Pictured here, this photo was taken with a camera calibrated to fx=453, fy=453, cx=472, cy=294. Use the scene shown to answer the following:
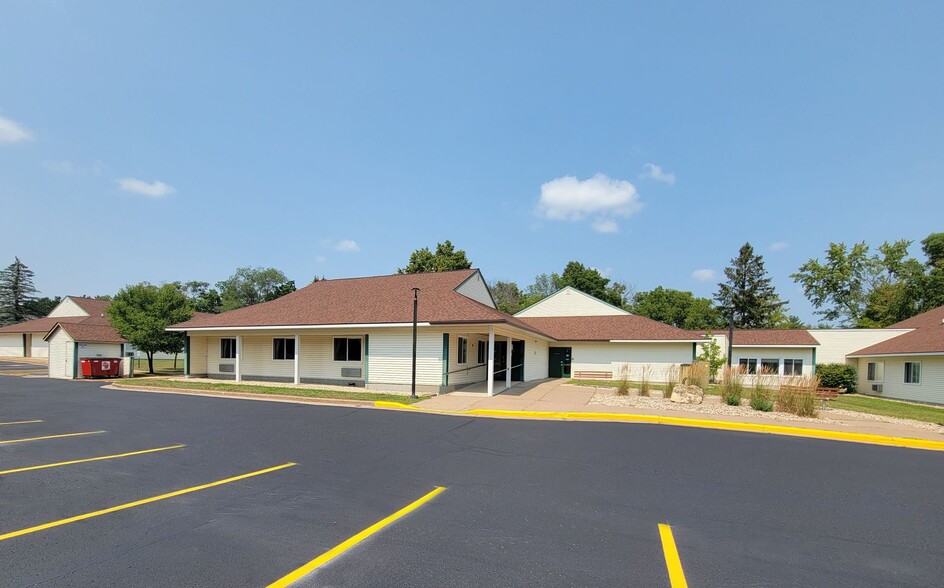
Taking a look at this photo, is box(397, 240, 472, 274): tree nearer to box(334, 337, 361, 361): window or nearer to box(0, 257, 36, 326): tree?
box(334, 337, 361, 361): window

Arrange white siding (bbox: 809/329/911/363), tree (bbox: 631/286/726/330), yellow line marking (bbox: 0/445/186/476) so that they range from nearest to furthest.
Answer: yellow line marking (bbox: 0/445/186/476)
white siding (bbox: 809/329/911/363)
tree (bbox: 631/286/726/330)

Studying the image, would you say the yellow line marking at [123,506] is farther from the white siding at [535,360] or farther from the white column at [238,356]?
the white siding at [535,360]

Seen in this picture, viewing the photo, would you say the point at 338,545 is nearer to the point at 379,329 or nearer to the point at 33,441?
the point at 33,441

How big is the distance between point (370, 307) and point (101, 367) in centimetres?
1722

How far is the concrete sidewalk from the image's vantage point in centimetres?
1184

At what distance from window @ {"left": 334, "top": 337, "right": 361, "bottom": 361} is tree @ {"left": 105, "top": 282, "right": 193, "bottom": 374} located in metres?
13.9

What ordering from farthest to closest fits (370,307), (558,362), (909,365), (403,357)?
(558,362), (909,365), (370,307), (403,357)

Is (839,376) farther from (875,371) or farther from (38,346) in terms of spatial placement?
(38,346)

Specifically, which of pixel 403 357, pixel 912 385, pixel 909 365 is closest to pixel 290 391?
pixel 403 357

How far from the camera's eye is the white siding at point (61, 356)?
85.8 ft

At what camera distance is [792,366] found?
3178 cm

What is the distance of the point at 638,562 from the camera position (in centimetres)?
418

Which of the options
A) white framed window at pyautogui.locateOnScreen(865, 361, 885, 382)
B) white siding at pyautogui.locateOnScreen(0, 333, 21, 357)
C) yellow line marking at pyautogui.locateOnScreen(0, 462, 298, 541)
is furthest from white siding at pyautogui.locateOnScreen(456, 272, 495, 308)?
white siding at pyautogui.locateOnScreen(0, 333, 21, 357)

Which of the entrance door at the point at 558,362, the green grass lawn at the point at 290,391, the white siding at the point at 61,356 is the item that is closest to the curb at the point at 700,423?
the green grass lawn at the point at 290,391
